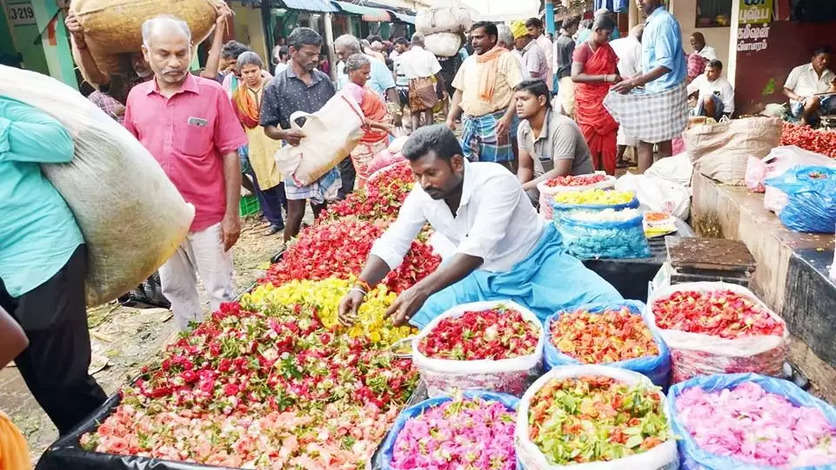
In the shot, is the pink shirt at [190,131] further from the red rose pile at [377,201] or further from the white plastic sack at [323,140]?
the white plastic sack at [323,140]

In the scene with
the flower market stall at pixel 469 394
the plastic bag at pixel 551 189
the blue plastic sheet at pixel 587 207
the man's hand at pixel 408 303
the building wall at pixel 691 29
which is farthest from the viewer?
the building wall at pixel 691 29

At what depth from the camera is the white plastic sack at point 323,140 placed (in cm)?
509

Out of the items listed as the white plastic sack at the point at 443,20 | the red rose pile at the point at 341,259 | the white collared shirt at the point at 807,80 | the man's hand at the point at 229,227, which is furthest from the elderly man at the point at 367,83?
the white collared shirt at the point at 807,80

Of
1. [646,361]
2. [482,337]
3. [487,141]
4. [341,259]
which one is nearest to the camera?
[646,361]

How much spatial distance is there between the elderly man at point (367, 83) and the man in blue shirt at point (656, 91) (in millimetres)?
2748

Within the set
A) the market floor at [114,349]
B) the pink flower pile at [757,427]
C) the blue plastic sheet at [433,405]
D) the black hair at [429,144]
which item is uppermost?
the black hair at [429,144]

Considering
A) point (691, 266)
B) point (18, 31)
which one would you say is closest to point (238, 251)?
point (691, 266)

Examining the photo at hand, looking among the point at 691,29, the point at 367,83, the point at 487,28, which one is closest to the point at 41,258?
the point at 487,28

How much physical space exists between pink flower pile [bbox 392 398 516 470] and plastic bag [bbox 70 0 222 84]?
108 inches

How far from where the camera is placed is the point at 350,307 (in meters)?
2.95

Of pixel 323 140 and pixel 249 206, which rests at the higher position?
pixel 323 140

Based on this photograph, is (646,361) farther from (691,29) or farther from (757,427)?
(691,29)

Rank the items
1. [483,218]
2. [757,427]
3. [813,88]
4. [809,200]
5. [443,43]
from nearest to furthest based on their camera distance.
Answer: [757,427], [483,218], [809,200], [813,88], [443,43]

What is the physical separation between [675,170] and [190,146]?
13.4 feet
